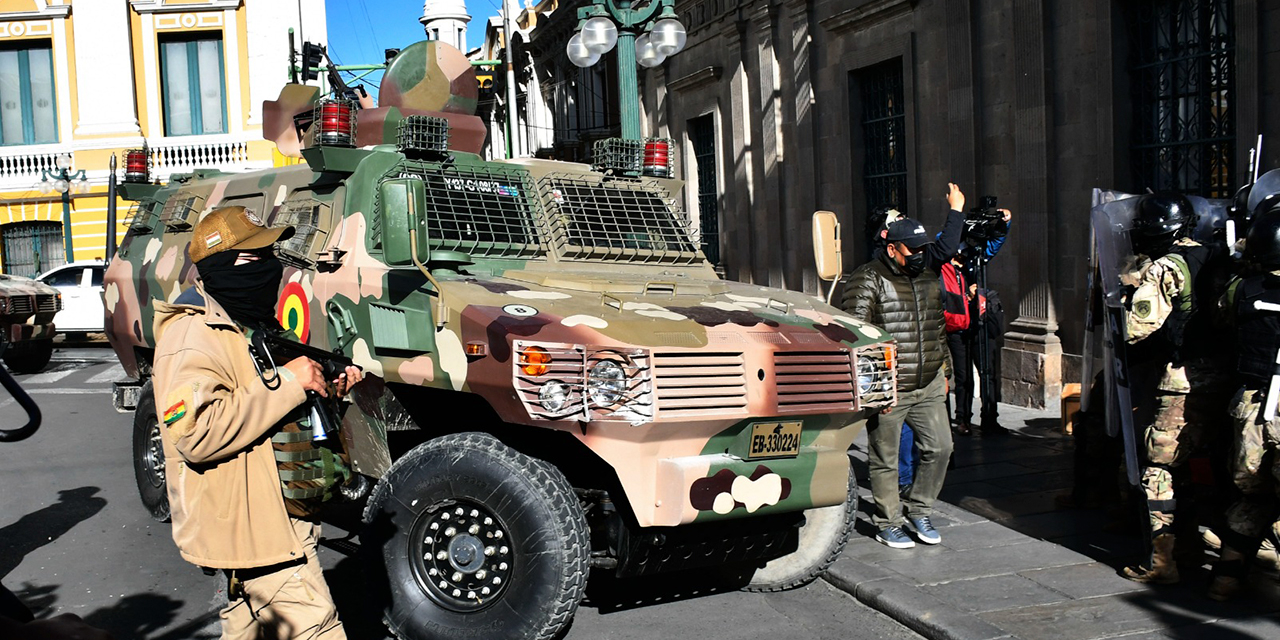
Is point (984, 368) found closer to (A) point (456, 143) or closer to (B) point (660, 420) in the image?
(A) point (456, 143)

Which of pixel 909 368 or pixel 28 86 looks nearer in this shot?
pixel 909 368

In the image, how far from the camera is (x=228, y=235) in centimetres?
370

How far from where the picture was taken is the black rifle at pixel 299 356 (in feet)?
12.1

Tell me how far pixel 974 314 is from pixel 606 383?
18.7 ft

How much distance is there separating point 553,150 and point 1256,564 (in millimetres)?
27080

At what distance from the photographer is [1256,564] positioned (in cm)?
580

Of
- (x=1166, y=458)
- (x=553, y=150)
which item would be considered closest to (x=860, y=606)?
(x=1166, y=458)

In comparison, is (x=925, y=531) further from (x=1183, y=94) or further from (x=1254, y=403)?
(x=1183, y=94)

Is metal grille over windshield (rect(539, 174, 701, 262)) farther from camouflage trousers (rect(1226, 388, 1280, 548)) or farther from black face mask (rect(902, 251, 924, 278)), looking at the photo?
camouflage trousers (rect(1226, 388, 1280, 548))

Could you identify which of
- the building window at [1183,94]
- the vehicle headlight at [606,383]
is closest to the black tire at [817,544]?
the vehicle headlight at [606,383]

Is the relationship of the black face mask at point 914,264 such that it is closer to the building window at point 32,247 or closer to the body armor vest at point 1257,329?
the body armor vest at point 1257,329

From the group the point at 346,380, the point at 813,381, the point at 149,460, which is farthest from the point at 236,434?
the point at 149,460

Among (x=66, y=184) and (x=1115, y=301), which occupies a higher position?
(x=66, y=184)

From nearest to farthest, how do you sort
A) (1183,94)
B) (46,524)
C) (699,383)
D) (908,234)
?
(699,383) → (908,234) → (46,524) → (1183,94)
